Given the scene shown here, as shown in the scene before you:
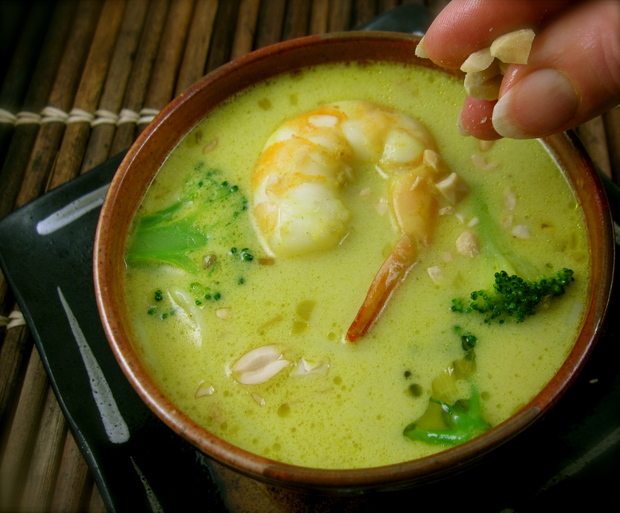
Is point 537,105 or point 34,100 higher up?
point 537,105

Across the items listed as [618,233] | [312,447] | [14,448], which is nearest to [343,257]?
[312,447]

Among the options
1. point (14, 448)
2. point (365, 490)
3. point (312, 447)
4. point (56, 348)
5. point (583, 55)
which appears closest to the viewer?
point (583, 55)

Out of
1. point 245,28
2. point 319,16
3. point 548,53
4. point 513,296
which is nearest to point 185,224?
point 513,296

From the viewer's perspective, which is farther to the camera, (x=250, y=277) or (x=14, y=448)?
(x=14, y=448)

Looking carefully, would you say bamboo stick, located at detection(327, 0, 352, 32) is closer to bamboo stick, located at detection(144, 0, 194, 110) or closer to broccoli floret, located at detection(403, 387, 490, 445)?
bamboo stick, located at detection(144, 0, 194, 110)

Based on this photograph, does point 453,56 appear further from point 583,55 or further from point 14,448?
point 14,448

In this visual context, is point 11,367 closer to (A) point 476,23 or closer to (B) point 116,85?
(B) point 116,85
